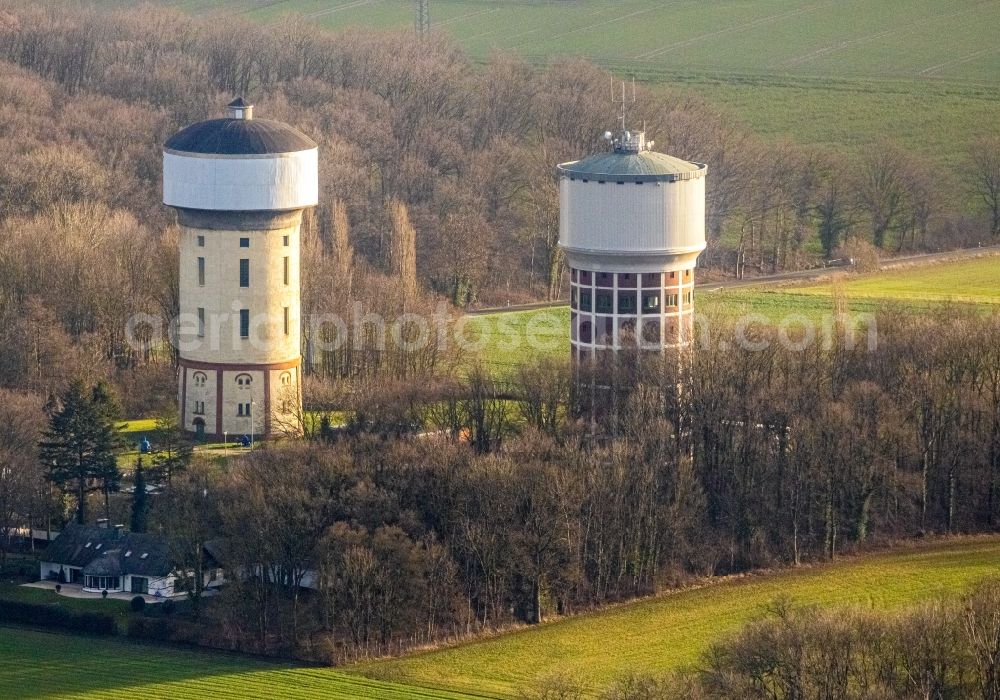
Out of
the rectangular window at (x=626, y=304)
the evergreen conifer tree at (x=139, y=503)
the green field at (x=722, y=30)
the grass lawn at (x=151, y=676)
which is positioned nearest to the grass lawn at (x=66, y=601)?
the grass lawn at (x=151, y=676)

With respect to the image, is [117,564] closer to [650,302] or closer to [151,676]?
[151,676]

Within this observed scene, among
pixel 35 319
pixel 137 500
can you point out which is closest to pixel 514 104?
pixel 35 319

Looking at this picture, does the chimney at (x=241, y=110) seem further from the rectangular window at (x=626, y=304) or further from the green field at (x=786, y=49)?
the green field at (x=786, y=49)

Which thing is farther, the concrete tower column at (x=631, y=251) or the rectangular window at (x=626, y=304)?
the rectangular window at (x=626, y=304)

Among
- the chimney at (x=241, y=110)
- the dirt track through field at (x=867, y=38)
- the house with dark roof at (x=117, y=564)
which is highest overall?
the dirt track through field at (x=867, y=38)

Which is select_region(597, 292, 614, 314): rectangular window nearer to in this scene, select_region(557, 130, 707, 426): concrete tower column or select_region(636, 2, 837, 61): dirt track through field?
select_region(557, 130, 707, 426): concrete tower column

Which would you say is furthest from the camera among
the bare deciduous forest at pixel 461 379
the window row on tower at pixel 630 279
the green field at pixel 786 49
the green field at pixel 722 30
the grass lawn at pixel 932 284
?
the green field at pixel 722 30

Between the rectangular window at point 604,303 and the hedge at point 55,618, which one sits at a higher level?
the rectangular window at point 604,303
